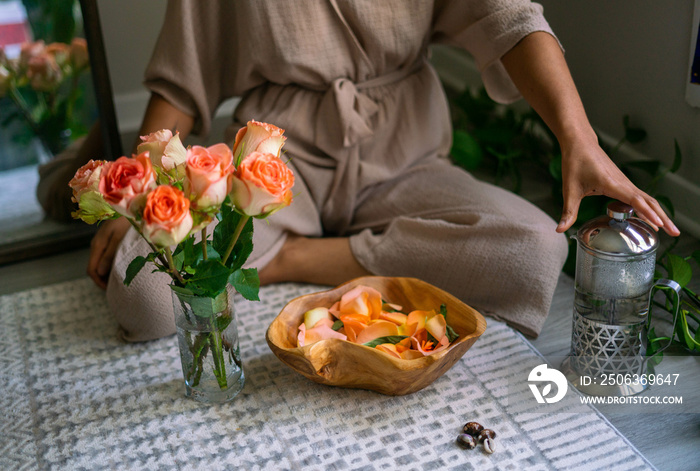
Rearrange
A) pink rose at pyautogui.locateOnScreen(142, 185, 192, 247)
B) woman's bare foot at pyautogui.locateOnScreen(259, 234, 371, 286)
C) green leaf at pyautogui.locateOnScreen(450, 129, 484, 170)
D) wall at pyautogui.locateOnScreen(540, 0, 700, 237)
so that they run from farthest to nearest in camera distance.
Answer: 1. green leaf at pyautogui.locateOnScreen(450, 129, 484, 170)
2. wall at pyautogui.locateOnScreen(540, 0, 700, 237)
3. woman's bare foot at pyautogui.locateOnScreen(259, 234, 371, 286)
4. pink rose at pyautogui.locateOnScreen(142, 185, 192, 247)

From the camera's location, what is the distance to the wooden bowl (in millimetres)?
1027

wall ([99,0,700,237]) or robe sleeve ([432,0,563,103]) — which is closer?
robe sleeve ([432,0,563,103])

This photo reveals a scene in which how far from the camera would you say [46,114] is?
1.65 meters

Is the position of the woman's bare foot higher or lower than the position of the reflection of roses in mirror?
lower

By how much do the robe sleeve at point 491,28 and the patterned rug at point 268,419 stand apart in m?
0.49

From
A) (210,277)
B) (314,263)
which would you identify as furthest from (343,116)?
(210,277)

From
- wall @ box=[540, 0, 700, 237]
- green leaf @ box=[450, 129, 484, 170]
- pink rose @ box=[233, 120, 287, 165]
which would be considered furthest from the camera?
green leaf @ box=[450, 129, 484, 170]

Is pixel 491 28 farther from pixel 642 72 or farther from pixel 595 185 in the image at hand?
pixel 642 72

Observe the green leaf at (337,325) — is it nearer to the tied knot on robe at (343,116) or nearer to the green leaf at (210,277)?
the green leaf at (210,277)

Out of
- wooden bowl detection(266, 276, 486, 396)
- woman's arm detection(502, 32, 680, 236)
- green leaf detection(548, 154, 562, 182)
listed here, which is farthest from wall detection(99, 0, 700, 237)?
wooden bowl detection(266, 276, 486, 396)

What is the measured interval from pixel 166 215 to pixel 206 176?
63 millimetres

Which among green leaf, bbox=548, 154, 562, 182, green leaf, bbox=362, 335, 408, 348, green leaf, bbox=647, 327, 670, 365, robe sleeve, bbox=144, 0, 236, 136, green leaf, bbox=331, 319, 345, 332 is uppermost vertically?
robe sleeve, bbox=144, 0, 236, 136

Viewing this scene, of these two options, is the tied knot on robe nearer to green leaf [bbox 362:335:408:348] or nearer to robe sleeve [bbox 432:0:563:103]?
robe sleeve [bbox 432:0:563:103]

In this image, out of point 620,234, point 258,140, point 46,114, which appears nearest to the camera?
point 258,140
